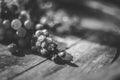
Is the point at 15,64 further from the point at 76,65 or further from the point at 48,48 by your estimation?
the point at 76,65

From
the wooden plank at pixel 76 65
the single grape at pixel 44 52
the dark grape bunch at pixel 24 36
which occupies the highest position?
the dark grape bunch at pixel 24 36

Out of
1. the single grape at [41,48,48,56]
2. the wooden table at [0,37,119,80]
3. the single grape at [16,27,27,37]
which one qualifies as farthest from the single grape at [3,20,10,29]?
the single grape at [41,48,48,56]

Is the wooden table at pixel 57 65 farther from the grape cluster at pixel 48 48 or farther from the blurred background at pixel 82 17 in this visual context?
the blurred background at pixel 82 17

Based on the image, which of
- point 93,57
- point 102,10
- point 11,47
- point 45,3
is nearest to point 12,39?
point 11,47

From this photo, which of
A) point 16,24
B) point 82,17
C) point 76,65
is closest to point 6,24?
point 16,24

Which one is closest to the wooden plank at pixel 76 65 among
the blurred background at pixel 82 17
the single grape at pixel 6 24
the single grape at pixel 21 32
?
the blurred background at pixel 82 17
